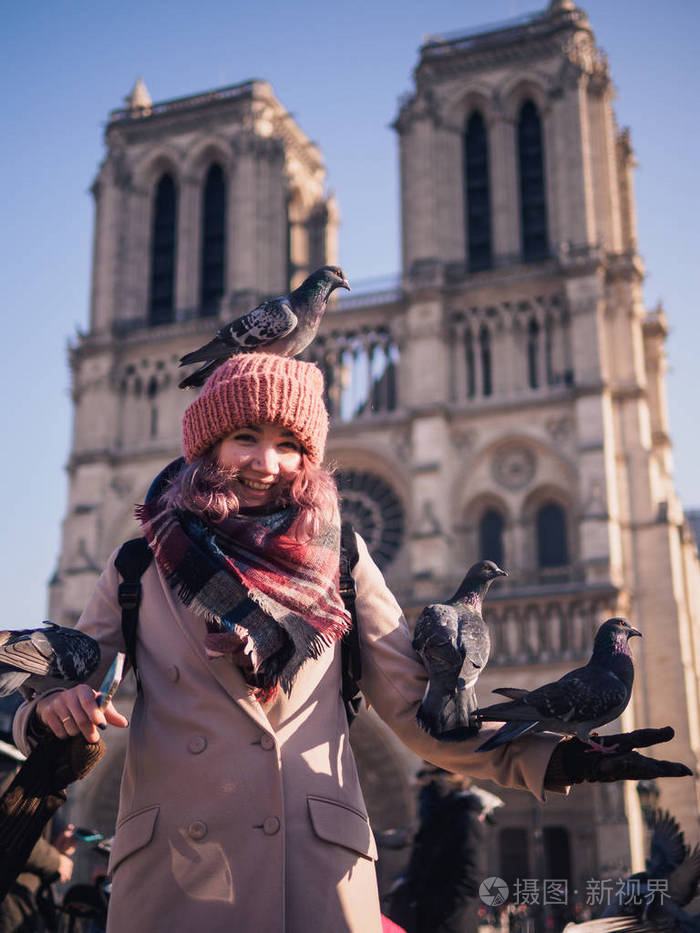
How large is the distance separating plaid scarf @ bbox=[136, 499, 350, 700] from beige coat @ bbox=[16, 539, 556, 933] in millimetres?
86

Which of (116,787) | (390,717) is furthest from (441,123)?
(390,717)

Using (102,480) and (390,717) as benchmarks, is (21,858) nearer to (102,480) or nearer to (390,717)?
(390,717)

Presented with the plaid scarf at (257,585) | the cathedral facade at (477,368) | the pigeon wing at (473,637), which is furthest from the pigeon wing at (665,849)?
the cathedral facade at (477,368)

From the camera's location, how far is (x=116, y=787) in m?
25.6

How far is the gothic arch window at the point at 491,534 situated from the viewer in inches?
992

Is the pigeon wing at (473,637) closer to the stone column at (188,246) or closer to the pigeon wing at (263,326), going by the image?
the pigeon wing at (263,326)

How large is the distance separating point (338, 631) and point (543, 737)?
51 cm

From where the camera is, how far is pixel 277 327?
359cm

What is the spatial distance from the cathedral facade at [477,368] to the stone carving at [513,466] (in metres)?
0.05

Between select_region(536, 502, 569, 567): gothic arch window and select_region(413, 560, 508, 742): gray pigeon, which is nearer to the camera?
select_region(413, 560, 508, 742): gray pigeon

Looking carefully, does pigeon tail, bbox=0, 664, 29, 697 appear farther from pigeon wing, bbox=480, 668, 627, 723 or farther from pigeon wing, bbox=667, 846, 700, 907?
pigeon wing, bbox=667, 846, 700, 907

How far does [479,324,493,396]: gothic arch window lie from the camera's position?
86.1 ft

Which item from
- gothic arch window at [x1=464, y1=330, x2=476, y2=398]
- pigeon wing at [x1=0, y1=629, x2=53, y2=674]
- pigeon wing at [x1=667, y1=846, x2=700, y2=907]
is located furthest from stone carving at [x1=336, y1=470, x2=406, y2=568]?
pigeon wing at [x1=0, y1=629, x2=53, y2=674]

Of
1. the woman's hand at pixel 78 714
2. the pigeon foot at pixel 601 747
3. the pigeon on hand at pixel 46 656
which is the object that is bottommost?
the pigeon foot at pixel 601 747
